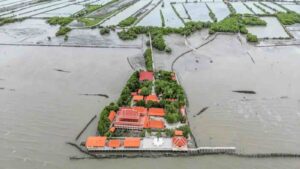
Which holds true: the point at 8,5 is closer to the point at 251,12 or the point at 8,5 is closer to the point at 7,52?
the point at 7,52

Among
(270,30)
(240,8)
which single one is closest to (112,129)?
(270,30)

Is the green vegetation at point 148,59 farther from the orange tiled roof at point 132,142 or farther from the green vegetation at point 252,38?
the green vegetation at point 252,38

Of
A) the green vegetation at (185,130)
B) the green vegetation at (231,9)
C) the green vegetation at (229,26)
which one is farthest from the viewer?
the green vegetation at (231,9)

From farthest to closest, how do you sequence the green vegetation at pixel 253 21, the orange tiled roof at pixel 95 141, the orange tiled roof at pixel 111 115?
the green vegetation at pixel 253 21 → the orange tiled roof at pixel 111 115 → the orange tiled roof at pixel 95 141

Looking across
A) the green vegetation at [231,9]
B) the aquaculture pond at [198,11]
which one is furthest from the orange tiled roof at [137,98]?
the green vegetation at [231,9]

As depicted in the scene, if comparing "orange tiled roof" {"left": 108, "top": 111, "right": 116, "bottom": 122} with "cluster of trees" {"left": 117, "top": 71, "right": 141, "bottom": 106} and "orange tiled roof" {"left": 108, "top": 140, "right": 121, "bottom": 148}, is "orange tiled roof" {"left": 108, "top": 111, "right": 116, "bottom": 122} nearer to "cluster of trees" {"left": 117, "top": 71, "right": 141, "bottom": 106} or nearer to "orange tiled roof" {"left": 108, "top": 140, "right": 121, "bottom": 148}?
"cluster of trees" {"left": 117, "top": 71, "right": 141, "bottom": 106}

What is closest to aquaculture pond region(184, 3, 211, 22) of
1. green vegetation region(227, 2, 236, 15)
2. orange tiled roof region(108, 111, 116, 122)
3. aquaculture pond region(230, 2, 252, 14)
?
green vegetation region(227, 2, 236, 15)

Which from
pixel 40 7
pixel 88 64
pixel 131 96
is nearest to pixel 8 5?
pixel 40 7

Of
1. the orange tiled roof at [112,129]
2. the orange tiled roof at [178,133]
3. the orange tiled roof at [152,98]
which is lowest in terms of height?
the orange tiled roof at [178,133]
